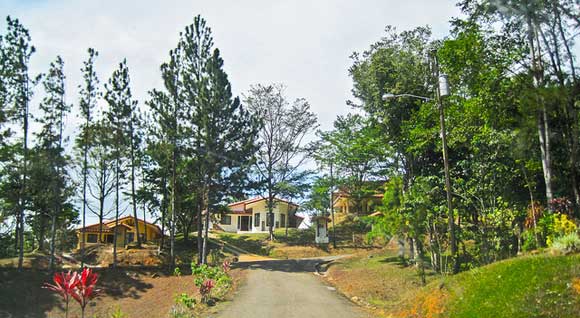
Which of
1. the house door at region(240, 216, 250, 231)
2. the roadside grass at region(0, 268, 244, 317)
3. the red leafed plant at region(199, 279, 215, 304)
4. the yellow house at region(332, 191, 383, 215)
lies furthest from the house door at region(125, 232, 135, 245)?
the red leafed plant at region(199, 279, 215, 304)

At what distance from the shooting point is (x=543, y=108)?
590 inches

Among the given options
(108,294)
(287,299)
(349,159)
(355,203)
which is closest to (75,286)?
(287,299)

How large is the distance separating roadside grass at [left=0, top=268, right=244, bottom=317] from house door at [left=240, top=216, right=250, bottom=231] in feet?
83.7

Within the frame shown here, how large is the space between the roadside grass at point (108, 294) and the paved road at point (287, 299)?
4.31 feet

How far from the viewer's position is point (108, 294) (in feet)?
80.9

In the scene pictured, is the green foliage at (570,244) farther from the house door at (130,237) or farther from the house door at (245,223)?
the house door at (245,223)

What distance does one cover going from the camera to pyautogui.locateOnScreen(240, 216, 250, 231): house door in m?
53.7

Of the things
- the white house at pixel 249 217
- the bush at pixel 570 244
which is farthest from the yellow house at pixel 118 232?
the bush at pixel 570 244

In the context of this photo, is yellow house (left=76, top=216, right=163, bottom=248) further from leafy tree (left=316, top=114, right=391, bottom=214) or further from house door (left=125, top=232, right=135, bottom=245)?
leafy tree (left=316, top=114, right=391, bottom=214)

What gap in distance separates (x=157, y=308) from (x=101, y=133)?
14.8 m

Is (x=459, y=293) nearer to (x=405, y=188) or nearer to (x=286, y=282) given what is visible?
(x=286, y=282)

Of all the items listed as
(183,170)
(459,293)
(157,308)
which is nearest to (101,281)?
(157,308)

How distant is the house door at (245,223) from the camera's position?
53725 mm

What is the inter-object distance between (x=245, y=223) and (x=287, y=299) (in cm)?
3845
